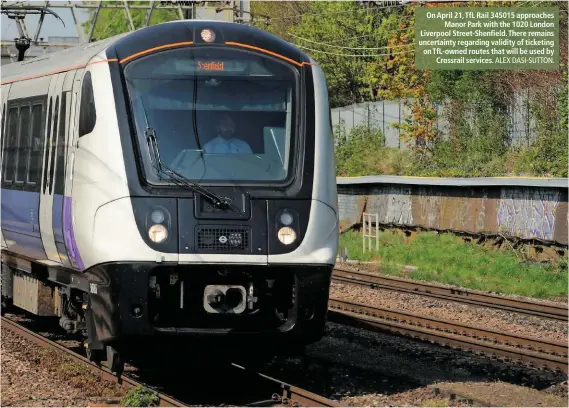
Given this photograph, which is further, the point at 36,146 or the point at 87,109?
the point at 36,146

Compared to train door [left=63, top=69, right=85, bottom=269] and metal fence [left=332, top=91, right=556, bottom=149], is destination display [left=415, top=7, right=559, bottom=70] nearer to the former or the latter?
metal fence [left=332, top=91, right=556, bottom=149]

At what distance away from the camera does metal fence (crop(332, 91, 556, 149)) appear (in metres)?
33.7

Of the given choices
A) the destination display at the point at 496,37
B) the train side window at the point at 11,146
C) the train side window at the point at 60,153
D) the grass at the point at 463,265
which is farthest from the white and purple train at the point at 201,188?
the destination display at the point at 496,37

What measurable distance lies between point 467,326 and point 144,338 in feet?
19.2

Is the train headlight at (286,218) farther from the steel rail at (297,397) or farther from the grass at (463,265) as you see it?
the grass at (463,265)

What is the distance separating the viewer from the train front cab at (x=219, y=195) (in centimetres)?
916

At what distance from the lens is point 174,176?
929 cm

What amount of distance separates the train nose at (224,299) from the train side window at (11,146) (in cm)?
429

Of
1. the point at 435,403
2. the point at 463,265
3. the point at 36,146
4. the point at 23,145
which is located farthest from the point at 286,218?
the point at 463,265

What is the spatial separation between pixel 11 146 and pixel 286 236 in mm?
4968

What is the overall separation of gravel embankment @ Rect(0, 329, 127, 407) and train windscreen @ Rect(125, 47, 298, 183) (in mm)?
2455

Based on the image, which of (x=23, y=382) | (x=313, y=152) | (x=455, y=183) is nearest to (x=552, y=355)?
(x=313, y=152)

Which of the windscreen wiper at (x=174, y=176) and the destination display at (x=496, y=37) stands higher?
the destination display at (x=496, y=37)

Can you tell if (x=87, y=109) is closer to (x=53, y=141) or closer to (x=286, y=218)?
(x=53, y=141)
